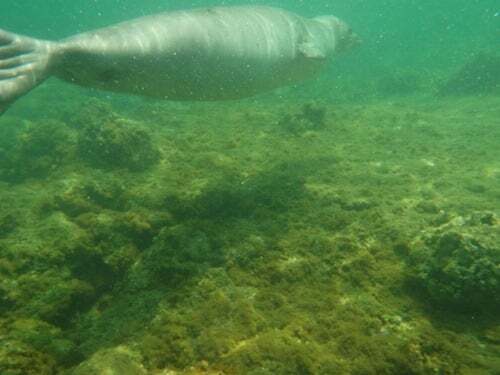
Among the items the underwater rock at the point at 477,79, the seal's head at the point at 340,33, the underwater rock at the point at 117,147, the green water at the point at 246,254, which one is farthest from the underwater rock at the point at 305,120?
the underwater rock at the point at 477,79

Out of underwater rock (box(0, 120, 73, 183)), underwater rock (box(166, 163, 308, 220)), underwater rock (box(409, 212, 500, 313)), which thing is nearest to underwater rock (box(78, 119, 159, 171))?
underwater rock (box(0, 120, 73, 183))

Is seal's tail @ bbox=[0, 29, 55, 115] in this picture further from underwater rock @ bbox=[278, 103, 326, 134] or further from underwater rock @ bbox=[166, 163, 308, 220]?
underwater rock @ bbox=[278, 103, 326, 134]

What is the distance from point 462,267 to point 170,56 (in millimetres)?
4324

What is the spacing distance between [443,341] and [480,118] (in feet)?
40.4

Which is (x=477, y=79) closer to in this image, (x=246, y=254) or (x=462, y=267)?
(x=462, y=267)

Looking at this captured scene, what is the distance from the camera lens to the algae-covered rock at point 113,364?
312cm

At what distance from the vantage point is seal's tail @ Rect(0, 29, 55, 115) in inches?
142

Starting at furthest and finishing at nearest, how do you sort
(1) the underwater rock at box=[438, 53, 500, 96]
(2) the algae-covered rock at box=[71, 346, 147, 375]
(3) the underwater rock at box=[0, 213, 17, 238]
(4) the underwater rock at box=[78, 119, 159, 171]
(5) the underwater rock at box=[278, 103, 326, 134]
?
(1) the underwater rock at box=[438, 53, 500, 96]
(5) the underwater rock at box=[278, 103, 326, 134]
(4) the underwater rock at box=[78, 119, 159, 171]
(3) the underwater rock at box=[0, 213, 17, 238]
(2) the algae-covered rock at box=[71, 346, 147, 375]

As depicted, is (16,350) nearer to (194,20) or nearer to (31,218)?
(31,218)

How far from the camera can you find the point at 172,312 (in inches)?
152

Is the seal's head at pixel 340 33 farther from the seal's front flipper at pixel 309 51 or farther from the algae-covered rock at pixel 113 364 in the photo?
the algae-covered rock at pixel 113 364

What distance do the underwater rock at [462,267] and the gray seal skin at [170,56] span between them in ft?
12.2

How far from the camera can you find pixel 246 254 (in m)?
4.71

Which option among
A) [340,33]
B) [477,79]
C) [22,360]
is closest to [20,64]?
[22,360]
